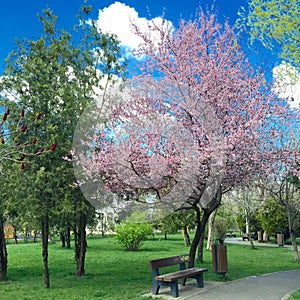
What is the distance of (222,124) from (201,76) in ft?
4.44

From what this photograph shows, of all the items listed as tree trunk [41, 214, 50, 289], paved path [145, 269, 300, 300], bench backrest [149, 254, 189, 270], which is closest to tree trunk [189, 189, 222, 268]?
bench backrest [149, 254, 189, 270]

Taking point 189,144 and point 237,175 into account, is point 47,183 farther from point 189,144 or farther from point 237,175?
point 237,175

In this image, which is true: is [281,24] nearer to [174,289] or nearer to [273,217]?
[174,289]

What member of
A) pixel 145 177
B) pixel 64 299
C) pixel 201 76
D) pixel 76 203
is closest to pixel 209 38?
pixel 201 76

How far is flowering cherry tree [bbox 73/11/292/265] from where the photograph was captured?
9.87 meters

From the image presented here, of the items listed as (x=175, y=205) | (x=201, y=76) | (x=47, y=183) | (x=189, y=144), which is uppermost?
(x=201, y=76)

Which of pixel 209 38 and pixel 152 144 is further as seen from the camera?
pixel 209 38

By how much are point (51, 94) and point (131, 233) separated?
15281 millimetres

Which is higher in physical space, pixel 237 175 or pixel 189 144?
pixel 189 144

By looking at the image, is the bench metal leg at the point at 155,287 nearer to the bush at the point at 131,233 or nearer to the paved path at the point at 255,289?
the paved path at the point at 255,289

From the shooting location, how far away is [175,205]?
36.2 feet

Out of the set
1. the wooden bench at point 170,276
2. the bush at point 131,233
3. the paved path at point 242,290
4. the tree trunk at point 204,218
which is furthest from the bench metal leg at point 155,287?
the bush at point 131,233

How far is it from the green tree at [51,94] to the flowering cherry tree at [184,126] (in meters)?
Result: 0.51

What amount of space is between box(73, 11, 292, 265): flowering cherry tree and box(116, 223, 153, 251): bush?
13589 millimetres
